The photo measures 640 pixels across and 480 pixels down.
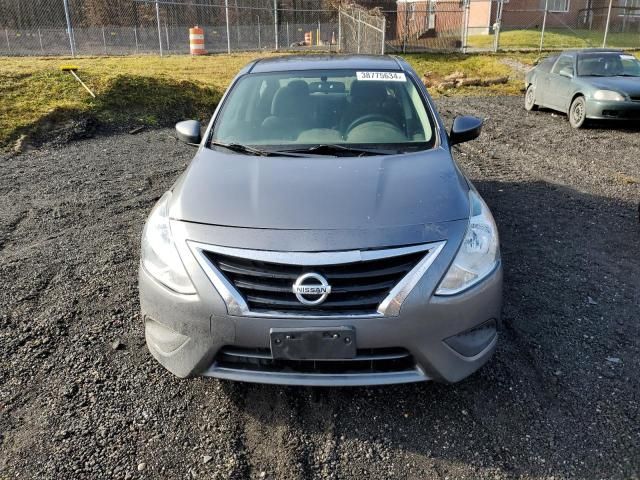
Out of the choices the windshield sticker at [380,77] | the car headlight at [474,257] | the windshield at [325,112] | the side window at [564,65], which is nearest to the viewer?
the car headlight at [474,257]

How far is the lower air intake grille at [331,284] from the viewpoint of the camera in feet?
8.21

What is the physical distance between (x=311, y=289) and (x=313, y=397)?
806 mm

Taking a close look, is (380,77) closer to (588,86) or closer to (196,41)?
(588,86)

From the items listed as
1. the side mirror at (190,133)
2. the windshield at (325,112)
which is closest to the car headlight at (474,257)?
the windshield at (325,112)

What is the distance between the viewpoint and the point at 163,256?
8.99 feet

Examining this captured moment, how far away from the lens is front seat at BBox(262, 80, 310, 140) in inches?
154

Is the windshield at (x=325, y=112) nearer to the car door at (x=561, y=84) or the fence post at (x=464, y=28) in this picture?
the car door at (x=561, y=84)

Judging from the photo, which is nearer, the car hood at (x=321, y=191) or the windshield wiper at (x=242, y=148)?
the car hood at (x=321, y=191)

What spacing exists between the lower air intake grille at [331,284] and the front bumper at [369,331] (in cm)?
6

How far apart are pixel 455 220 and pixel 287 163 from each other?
113 centimetres

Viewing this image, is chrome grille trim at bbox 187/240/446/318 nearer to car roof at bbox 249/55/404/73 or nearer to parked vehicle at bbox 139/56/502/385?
parked vehicle at bbox 139/56/502/385

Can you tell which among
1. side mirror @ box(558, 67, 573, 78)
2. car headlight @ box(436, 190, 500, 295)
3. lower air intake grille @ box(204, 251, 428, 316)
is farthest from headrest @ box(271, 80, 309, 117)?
side mirror @ box(558, 67, 573, 78)

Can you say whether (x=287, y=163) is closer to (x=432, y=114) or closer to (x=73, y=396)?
(x=432, y=114)

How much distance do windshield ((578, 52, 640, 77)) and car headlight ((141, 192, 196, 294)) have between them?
10527 millimetres
